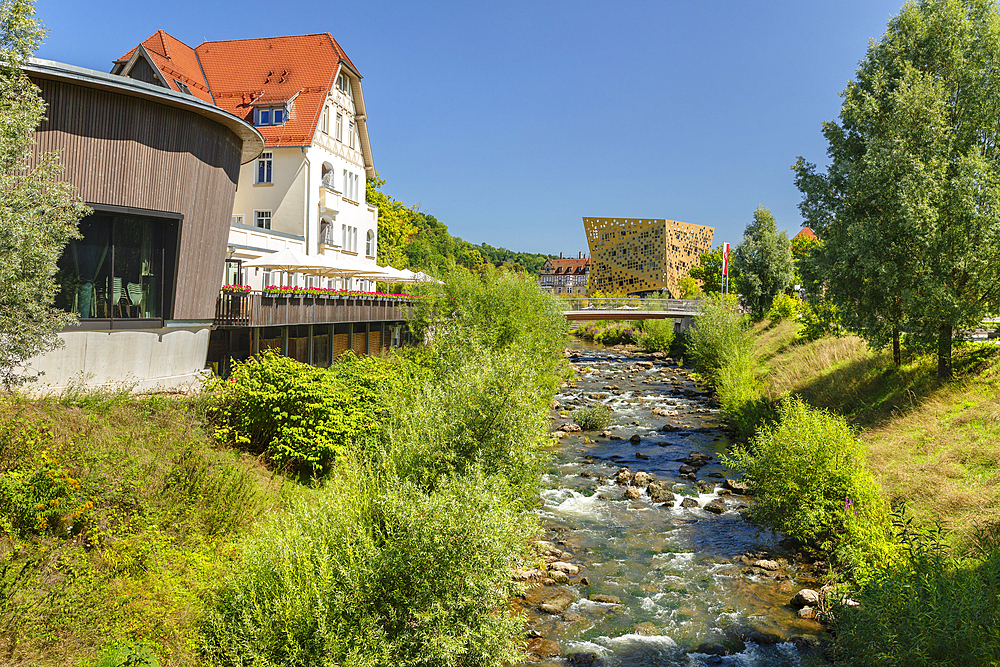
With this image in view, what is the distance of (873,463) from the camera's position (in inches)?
539

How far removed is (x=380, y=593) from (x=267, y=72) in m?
34.0

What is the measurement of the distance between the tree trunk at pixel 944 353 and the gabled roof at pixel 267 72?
2856 centimetres

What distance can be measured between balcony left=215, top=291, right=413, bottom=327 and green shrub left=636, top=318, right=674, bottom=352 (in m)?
33.9

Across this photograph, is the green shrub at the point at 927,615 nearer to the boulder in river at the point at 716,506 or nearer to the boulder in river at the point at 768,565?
the boulder in river at the point at 768,565

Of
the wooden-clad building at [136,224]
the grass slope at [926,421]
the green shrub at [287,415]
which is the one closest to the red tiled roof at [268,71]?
the wooden-clad building at [136,224]

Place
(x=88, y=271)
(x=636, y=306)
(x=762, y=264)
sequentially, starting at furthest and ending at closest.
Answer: (x=636, y=306), (x=762, y=264), (x=88, y=271)

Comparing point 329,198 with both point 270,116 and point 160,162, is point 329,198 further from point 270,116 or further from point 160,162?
point 160,162

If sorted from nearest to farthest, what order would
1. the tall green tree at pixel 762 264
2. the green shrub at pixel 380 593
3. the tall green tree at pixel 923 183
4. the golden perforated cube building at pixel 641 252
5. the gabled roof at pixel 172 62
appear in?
1. the green shrub at pixel 380 593
2. the tall green tree at pixel 923 183
3. the gabled roof at pixel 172 62
4. the tall green tree at pixel 762 264
5. the golden perforated cube building at pixel 641 252

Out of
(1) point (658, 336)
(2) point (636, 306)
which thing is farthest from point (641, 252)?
(2) point (636, 306)

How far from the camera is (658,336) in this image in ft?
187

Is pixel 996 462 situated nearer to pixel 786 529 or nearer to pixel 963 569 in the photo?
pixel 786 529

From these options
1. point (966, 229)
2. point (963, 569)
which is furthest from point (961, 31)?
point (963, 569)

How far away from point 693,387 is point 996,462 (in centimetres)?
2535

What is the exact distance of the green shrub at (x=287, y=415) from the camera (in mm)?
13328
